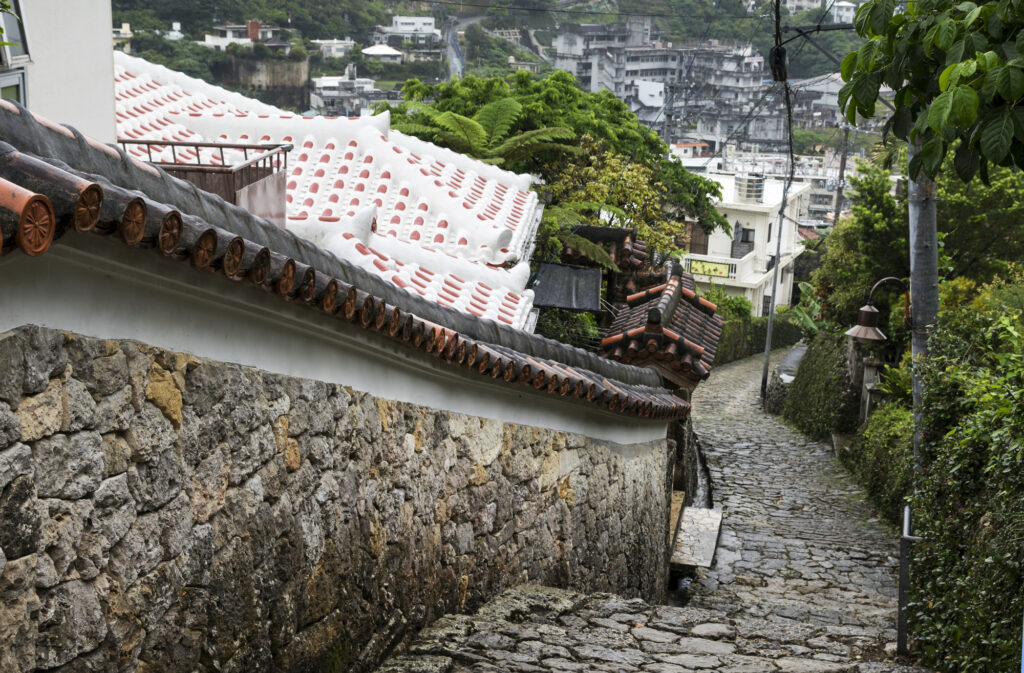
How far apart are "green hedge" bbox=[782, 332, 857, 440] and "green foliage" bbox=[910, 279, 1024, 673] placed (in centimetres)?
1457

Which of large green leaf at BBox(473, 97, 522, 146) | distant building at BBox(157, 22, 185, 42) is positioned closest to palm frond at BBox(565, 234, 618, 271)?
large green leaf at BBox(473, 97, 522, 146)

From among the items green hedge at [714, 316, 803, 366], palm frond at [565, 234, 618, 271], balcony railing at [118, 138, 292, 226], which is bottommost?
green hedge at [714, 316, 803, 366]

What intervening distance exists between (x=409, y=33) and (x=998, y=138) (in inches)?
2895

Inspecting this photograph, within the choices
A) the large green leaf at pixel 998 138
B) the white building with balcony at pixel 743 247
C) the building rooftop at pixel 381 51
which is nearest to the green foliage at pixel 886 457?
the large green leaf at pixel 998 138

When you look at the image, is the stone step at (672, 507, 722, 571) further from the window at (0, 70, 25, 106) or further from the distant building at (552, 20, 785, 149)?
the distant building at (552, 20, 785, 149)

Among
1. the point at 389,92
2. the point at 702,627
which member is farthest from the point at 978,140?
the point at 389,92

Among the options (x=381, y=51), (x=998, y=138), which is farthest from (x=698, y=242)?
(x=998, y=138)

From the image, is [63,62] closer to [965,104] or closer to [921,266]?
[965,104]

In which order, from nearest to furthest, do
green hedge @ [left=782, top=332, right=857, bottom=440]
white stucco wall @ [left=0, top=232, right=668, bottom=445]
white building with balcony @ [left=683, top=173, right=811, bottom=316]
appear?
white stucco wall @ [left=0, top=232, right=668, bottom=445] → green hedge @ [left=782, top=332, right=857, bottom=440] → white building with balcony @ [left=683, top=173, right=811, bottom=316]

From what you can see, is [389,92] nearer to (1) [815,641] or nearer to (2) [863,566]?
(2) [863,566]

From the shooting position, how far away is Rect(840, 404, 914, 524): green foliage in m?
16.8

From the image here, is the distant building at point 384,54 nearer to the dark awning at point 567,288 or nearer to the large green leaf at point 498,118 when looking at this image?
the large green leaf at point 498,118

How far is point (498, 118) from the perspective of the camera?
1998 cm

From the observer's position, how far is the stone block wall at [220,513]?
9.64 ft
